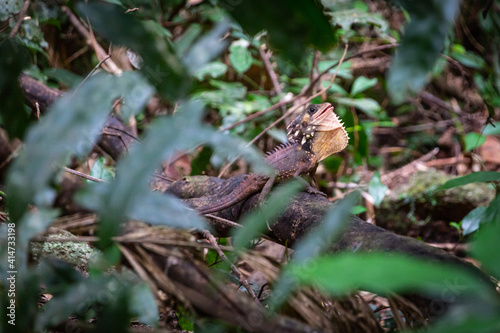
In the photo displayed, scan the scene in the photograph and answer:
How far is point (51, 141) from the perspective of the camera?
92 cm

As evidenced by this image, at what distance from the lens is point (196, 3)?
16.9 ft

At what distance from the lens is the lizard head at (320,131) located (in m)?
3.52

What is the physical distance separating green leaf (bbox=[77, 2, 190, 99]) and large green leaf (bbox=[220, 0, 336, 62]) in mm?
228

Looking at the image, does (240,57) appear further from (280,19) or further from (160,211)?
(160,211)

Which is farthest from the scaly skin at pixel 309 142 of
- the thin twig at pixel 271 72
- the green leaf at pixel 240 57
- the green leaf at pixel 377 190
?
the thin twig at pixel 271 72

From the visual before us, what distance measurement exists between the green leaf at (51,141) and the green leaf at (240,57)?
328 cm

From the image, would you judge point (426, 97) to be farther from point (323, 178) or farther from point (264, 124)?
point (264, 124)

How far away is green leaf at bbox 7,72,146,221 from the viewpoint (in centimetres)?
90

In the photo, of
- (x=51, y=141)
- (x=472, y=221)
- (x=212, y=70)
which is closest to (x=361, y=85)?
(x=212, y=70)

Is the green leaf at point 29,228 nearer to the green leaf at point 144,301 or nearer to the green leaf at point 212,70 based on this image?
the green leaf at point 144,301

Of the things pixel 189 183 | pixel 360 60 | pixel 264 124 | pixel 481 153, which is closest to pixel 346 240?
pixel 189 183

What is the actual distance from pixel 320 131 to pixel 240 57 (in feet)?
4.14

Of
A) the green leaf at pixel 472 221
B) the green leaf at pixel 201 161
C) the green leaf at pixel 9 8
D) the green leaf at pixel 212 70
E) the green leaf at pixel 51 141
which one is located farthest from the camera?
the green leaf at pixel 212 70

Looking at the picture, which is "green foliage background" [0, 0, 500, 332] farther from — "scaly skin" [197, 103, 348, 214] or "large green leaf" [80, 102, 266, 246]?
"scaly skin" [197, 103, 348, 214]
